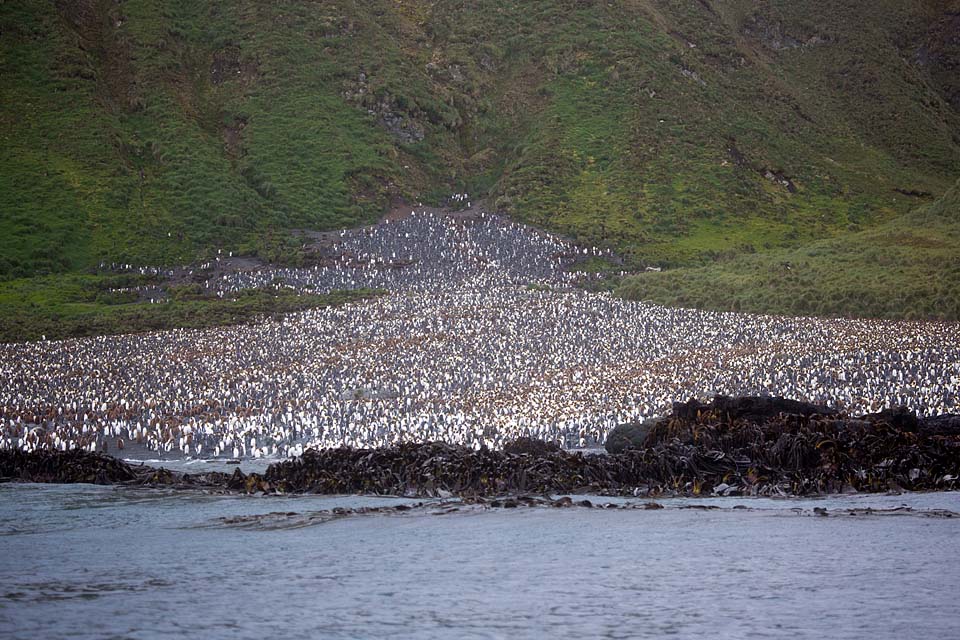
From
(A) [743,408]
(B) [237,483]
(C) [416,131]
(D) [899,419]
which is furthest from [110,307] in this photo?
(D) [899,419]

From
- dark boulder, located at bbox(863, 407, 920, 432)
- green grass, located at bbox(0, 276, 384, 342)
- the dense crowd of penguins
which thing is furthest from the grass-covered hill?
dark boulder, located at bbox(863, 407, 920, 432)

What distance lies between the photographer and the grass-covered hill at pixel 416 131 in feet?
296

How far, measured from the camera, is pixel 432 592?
9391 mm

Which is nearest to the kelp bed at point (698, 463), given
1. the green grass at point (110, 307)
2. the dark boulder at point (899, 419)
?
the dark boulder at point (899, 419)

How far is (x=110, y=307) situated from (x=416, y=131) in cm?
5323

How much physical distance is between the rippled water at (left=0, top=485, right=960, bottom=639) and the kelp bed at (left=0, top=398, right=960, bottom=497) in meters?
1.15

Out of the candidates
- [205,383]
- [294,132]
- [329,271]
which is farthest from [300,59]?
[205,383]

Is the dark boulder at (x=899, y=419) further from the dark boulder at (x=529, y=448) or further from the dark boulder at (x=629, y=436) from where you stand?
the dark boulder at (x=529, y=448)

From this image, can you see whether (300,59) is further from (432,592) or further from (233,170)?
(432,592)

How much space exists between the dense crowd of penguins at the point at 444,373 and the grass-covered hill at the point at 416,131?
27679 millimetres

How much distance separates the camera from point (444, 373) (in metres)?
43.8

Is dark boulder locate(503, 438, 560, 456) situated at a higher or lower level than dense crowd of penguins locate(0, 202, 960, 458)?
lower

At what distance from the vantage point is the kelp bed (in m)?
16.5

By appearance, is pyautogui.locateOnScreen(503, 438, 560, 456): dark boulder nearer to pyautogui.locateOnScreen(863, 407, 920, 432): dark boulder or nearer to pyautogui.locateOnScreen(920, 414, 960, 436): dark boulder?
pyautogui.locateOnScreen(863, 407, 920, 432): dark boulder
